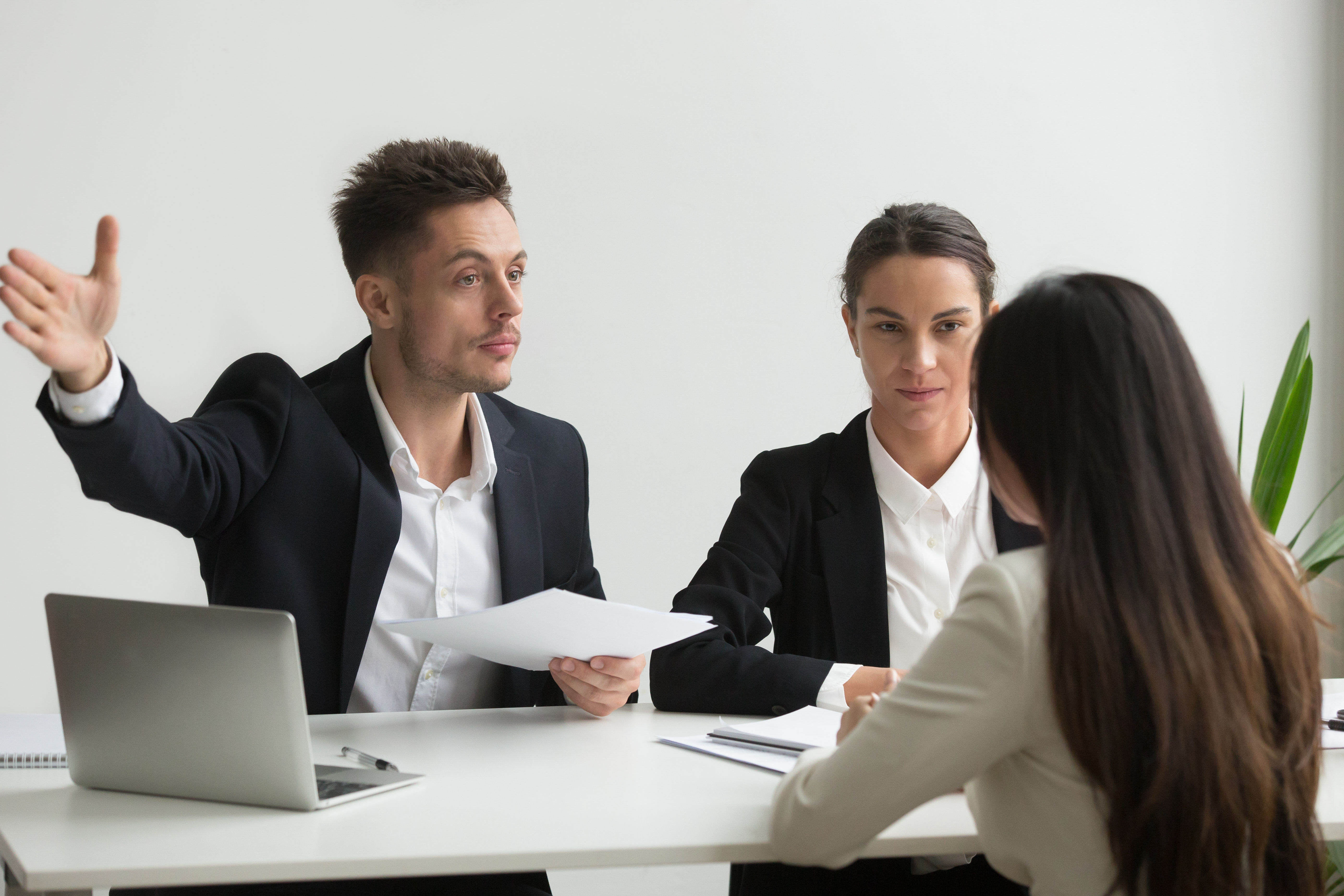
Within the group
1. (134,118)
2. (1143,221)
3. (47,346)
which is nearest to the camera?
(47,346)

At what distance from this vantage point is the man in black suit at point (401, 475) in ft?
5.55

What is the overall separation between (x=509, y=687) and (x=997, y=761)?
1034 mm

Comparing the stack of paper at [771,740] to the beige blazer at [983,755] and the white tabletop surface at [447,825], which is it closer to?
the white tabletop surface at [447,825]

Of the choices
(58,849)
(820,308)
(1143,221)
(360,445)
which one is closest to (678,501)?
(820,308)

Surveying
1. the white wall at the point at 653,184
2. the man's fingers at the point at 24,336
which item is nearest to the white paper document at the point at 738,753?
the man's fingers at the point at 24,336

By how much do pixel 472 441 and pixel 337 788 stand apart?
89 cm

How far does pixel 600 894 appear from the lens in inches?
112

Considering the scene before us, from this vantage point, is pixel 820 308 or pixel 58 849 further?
pixel 820 308

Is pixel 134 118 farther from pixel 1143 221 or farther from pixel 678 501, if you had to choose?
pixel 1143 221

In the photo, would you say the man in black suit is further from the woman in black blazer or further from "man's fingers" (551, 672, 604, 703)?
the woman in black blazer

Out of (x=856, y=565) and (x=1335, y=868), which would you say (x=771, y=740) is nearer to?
(x=856, y=565)

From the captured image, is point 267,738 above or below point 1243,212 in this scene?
below

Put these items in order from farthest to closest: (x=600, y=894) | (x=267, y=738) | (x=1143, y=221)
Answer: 1. (x=1143, y=221)
2. (x=600, y=894)
3. (x=267, y=738)

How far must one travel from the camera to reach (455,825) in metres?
1.08
